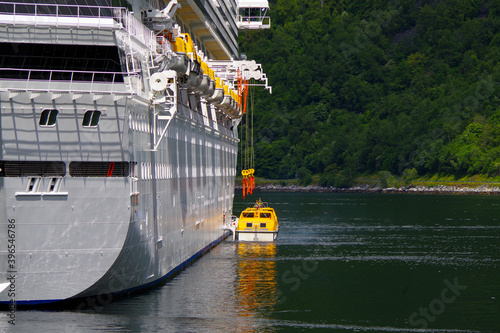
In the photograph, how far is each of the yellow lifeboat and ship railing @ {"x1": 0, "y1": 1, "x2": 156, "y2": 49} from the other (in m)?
29.8

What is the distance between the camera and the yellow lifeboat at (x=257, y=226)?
2267 inches

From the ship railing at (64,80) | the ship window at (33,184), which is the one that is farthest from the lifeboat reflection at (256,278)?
the ship railing at (64,80)

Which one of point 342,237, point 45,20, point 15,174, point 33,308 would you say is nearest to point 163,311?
point 33,308

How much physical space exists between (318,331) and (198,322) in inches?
155

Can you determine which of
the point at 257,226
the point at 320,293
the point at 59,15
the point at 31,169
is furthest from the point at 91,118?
the point at 257,226

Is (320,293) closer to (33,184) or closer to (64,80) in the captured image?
(33,184)

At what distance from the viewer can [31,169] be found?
92.5 ft

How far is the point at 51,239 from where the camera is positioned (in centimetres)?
2823

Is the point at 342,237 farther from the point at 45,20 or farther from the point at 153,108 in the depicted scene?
the point at 45,20

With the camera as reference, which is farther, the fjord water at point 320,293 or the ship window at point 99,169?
the fjord water at point 320,293

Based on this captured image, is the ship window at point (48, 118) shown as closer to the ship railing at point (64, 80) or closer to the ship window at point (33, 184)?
the ship railing at point (64, 80)

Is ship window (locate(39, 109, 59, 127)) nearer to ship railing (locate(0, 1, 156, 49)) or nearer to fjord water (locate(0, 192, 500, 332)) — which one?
ship railing (locate(0, 1, 156, 49))

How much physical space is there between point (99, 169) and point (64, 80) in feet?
10.4

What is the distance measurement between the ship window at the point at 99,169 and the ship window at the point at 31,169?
0.38 meters
